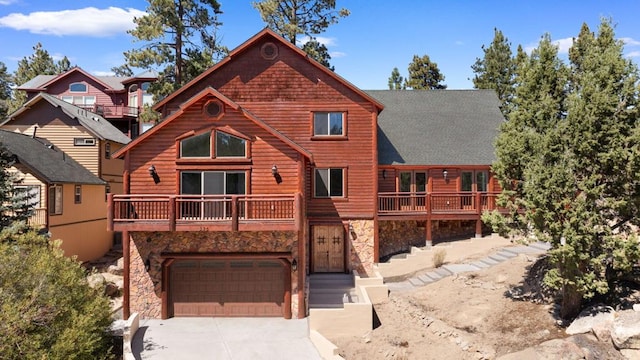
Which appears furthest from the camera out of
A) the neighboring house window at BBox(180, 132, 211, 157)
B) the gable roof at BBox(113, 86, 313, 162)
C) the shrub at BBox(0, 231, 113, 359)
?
the neighboring house window at BBox(180, 132, 211, 157)

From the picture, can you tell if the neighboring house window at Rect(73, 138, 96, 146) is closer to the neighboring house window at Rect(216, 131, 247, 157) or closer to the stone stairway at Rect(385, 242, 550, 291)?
the neighboring house window at Rect(216, 131, 247, 157)

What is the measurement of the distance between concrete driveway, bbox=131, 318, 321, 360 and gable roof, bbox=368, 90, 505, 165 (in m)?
10.1

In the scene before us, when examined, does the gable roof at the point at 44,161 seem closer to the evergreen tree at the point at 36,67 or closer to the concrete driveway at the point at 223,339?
the concrete driveway at the point at 223,339

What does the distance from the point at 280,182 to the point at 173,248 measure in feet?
14.9

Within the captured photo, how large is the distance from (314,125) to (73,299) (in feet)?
37.8

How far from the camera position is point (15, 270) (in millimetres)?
10398

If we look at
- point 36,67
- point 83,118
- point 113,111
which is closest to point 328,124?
point 83,118

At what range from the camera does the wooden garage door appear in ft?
48.9

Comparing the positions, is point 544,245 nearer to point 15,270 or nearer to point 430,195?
point 430,195

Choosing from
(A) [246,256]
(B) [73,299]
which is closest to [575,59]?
(A) [246,256]

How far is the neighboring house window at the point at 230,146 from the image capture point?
14.9m

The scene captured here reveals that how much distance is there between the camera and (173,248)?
579 inches

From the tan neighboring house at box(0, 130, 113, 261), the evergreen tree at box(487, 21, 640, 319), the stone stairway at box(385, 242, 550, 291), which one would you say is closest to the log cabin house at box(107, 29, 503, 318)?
the stone stairway at box(385, 242, 550, 291)

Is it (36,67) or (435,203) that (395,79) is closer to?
(435,203)
